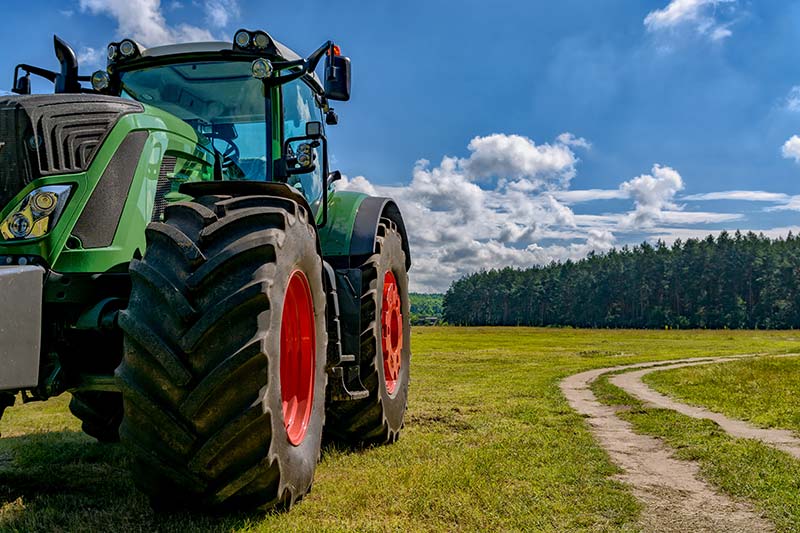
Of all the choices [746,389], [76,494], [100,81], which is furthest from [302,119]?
[746,389]

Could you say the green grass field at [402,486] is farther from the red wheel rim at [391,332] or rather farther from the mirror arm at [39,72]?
the mirror arm at [39,72]

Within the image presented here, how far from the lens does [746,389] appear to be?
48.8ft

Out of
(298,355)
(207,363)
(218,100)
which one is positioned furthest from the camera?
(218,100)

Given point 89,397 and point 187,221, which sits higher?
point 187,221

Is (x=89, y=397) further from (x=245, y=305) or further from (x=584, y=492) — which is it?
(x=584, y=492)

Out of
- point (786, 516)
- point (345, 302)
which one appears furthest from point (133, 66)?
point (786, 516)

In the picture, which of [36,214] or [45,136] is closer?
[36,214]

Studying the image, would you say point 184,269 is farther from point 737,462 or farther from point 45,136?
point 737,462

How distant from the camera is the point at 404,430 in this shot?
7.91m

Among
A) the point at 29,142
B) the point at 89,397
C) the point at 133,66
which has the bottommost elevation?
the point at 89,397

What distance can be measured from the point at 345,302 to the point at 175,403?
112 inches

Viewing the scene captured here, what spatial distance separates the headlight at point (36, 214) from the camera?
3.96m

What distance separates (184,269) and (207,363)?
0.52 m

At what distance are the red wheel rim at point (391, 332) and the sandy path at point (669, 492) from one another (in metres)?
2.49
